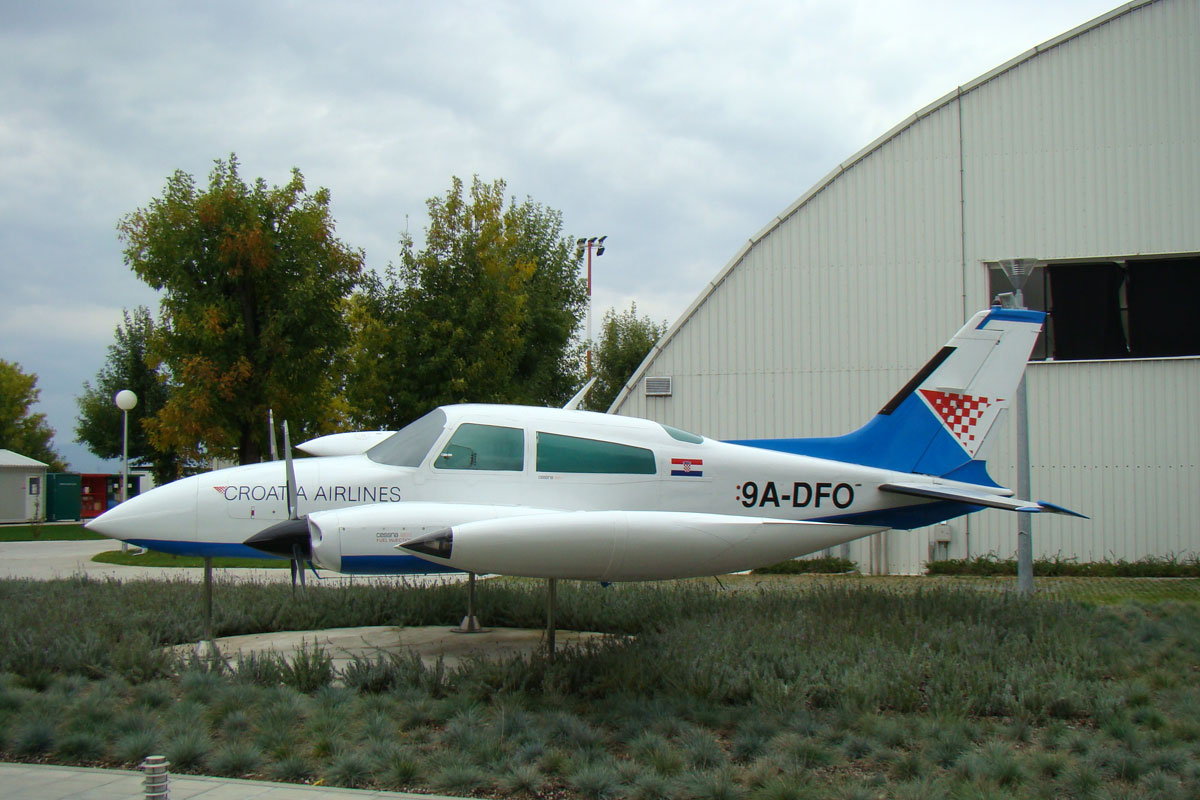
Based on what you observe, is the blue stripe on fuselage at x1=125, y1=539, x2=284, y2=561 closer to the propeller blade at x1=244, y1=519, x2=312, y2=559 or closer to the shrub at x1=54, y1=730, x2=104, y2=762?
the propeller blade at x1=244, y1=519, x2=312, y2=559

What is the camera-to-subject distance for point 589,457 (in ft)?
29.5

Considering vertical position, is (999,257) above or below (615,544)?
above

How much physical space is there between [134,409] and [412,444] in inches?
1347

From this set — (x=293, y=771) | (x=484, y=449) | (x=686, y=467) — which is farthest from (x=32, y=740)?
(x=686, y=467)

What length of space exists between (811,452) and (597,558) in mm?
3915

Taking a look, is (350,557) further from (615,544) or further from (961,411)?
(961,411)

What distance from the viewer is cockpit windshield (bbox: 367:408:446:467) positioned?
29.2 feet

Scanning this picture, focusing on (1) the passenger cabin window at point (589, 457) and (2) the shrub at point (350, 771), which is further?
(1) the passenger cabin window at point (589, 457)

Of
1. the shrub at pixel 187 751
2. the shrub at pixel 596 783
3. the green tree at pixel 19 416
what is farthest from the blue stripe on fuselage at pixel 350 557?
the green tree at pixel 19 416

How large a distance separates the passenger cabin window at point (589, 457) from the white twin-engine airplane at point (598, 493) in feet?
0.05

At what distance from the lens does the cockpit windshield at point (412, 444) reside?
350 inches

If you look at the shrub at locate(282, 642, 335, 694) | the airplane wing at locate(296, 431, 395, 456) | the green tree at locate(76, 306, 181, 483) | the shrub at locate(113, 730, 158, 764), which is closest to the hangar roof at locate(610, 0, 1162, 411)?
the airplane wing at locate(296, 431, 395, 456)

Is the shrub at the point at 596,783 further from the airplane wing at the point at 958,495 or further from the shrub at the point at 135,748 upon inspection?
the airplane wing at the point at 958,495

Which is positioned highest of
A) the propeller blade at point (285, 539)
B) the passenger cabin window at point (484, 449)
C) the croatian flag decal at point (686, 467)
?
the passenger cabin window at point (484, 449)
